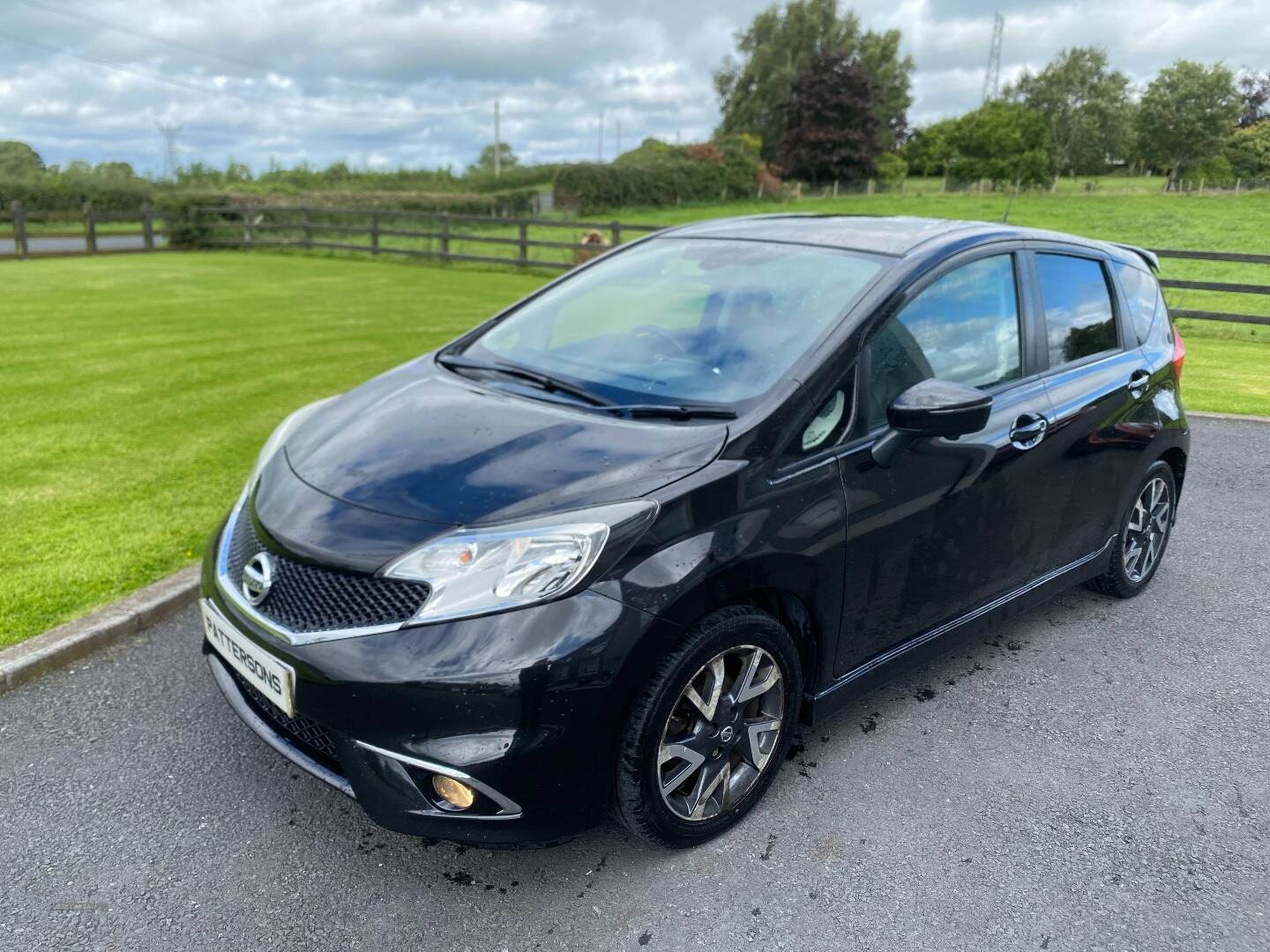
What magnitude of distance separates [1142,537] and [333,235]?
2442cm

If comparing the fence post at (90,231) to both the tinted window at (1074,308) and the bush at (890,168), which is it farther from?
the bush at (890,168)

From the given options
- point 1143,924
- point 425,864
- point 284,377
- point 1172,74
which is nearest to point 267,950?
point 425,864

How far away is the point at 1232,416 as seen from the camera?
784 cm

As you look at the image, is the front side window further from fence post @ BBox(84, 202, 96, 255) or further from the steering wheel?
fence post @ BBox(84, 202, 96, 255)

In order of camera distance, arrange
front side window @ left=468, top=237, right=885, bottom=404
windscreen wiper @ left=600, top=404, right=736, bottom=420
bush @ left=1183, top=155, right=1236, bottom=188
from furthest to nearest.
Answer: bush @ left=1183, top=155, right=1236, bottom=188, front side window @ left=468, top=237, right=885, bottom=404, windscreen wiper @ left=600, top=404, right=736, bottom=420

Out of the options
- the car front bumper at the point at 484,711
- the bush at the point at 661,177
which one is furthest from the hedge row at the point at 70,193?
the car front bumper at the point at 484,711

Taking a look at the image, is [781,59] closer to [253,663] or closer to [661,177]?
[661,177]

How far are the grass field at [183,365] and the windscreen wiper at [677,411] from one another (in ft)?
7.32

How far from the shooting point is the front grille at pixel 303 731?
2438mm

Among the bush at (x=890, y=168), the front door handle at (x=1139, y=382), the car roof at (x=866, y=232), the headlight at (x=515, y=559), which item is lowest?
the headlight at (x=515, y=559)

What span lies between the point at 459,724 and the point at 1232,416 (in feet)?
25.9

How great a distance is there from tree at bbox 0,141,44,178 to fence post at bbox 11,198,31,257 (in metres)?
11.0

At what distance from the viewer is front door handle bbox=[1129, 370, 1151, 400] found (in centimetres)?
393

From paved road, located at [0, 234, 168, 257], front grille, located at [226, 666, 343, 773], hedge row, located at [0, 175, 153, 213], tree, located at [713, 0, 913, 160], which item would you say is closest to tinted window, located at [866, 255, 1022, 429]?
front grille, located at [226, 666, 343, 773]
